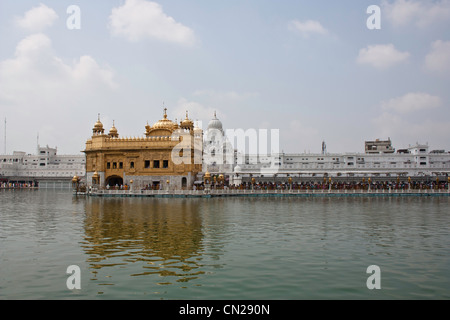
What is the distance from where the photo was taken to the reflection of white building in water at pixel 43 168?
336 feet

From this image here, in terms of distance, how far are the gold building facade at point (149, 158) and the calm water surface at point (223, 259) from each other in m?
31.5

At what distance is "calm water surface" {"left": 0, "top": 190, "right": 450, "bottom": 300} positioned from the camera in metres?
9.52

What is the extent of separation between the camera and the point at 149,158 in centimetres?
5328

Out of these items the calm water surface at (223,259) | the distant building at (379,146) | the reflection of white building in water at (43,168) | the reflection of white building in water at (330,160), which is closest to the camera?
the calm water surface at (223,259)

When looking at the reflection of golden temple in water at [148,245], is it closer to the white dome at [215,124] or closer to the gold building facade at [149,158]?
the gold building facade at [149,158]

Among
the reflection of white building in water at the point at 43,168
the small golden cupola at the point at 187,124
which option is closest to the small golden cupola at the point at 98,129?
the small golden cupola at the point at 187,124

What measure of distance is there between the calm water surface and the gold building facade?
1241 inches

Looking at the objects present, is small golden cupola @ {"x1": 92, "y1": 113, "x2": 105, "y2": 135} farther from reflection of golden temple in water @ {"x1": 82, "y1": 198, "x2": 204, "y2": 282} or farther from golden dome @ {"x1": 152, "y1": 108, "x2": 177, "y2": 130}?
reflection of golden temple in water @ {"x1": 82, "y1": 198, "x2": 204, "y2": 282}

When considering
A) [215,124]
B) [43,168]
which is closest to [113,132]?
[215,124]

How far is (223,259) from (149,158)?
41.9 m

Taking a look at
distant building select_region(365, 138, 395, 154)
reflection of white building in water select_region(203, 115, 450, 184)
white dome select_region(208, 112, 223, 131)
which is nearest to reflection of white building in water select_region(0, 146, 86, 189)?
white dome select_region(208, 112, 223, 131)

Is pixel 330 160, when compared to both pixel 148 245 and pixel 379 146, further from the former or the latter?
pixel 148 245

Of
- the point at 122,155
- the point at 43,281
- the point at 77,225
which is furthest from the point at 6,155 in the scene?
the point at 43,281
